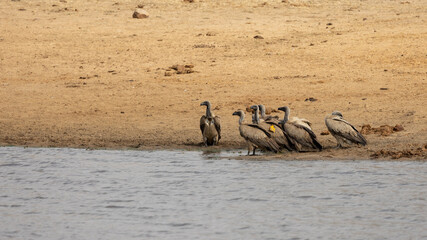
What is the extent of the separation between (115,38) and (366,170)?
1030cm

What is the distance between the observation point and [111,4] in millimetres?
23938

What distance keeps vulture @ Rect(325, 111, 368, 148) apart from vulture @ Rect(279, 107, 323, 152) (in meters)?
0.33

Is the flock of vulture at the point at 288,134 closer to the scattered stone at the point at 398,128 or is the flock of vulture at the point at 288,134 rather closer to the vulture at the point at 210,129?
the vulture at the point at 210,129

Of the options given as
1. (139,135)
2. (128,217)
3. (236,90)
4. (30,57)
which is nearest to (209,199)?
(128,217)

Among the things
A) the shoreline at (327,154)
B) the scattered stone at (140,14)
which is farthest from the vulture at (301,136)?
the scattered stone at (140,14)

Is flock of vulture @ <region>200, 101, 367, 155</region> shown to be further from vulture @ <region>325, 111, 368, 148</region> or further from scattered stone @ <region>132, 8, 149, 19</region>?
scattered stone @ <region>132, 8, 149, 19</region>

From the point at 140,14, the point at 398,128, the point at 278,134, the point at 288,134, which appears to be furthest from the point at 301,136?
the point at 140,14

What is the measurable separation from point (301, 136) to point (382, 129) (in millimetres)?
1724

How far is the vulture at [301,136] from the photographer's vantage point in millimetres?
12656

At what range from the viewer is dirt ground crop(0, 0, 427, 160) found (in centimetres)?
1433

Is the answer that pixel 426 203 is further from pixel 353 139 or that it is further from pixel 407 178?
pixel 353 139

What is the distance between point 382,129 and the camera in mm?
13602

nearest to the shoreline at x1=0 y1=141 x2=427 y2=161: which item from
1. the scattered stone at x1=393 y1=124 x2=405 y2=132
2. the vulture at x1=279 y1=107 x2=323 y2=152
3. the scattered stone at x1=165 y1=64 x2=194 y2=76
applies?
the vulture at x1=279 y1=107 x2=323 y2=152

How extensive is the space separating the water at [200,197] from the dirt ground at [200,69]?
896mm
